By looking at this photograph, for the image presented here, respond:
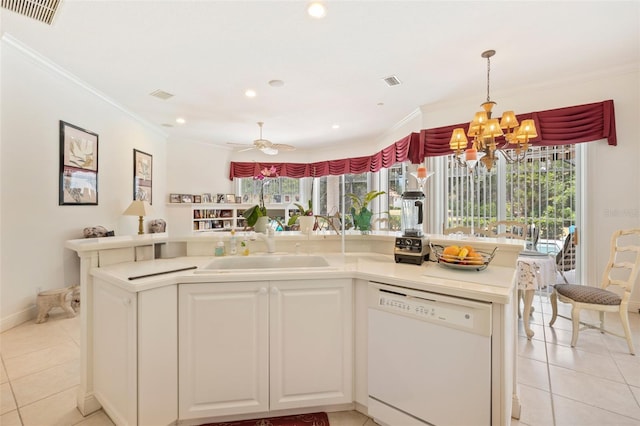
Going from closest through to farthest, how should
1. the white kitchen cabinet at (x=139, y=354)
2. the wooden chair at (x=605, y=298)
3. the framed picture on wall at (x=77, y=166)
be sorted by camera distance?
the white kitchen cabinet at (x=139, y=354) < the wooden chair at (x=605, y=298) < the framed picture on wall at (x=77, y=166)

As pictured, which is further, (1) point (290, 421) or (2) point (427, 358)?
(1) point (290, 421)

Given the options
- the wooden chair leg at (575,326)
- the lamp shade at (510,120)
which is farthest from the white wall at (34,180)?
the wooden chair leg at (575,326)

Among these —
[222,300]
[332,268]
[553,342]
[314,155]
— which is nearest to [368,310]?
[332,268]

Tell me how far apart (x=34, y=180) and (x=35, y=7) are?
5.49 ft

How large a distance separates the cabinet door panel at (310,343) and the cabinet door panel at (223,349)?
0.07 meters

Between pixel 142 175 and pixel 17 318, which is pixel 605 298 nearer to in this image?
pixel 17 318

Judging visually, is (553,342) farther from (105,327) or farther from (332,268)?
(105,327)

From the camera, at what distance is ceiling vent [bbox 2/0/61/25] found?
7.12 ft

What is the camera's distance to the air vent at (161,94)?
376 cm

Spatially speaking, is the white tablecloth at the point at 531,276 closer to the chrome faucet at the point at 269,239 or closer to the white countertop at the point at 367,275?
the white countertop at the point at 367,275

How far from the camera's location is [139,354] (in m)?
1.33

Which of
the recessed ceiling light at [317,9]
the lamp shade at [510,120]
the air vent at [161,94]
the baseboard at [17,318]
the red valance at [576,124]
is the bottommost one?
the baseboard at [17,318]

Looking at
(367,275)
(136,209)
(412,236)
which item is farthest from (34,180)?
(412,236)

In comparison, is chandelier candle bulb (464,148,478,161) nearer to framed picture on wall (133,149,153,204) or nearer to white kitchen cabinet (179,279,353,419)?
white kitchen cabinet (179,279,353,419)
